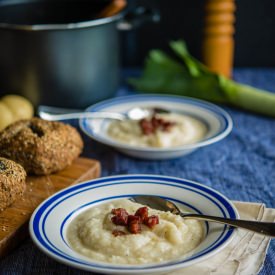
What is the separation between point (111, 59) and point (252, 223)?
140 cm

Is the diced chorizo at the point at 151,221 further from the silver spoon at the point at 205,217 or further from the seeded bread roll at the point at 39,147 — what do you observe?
the seeded bread roll at the point at 39,147

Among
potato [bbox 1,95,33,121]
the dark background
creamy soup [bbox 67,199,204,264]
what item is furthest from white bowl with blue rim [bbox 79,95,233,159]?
the dark background

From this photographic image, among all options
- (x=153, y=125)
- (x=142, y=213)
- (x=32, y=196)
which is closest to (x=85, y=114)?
(x=153, y=125)

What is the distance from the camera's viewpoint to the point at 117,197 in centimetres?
165

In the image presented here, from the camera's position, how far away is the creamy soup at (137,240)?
1.35 meters

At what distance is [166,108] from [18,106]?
0.65 meters

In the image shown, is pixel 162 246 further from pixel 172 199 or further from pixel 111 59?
pixel 111 59

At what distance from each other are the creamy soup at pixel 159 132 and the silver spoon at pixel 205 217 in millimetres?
512

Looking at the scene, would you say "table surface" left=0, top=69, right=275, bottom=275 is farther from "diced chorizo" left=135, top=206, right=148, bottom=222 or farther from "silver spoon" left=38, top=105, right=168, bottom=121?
"diced chorizo" left=135, top=206, right=148, bottom=222

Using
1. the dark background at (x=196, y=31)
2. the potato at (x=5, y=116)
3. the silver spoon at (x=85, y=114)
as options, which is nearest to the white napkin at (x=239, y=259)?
the silver spoon at (x=85, y=114)

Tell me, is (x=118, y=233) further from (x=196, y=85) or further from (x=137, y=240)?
(x=196, y=85)

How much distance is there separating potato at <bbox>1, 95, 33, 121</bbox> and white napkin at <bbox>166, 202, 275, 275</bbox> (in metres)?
1.16

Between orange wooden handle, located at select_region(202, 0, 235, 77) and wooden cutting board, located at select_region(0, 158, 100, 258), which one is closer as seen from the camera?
wooden cutting board, located at select_region(0, 158, 100, 258)

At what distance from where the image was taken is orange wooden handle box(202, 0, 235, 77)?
111 inches
